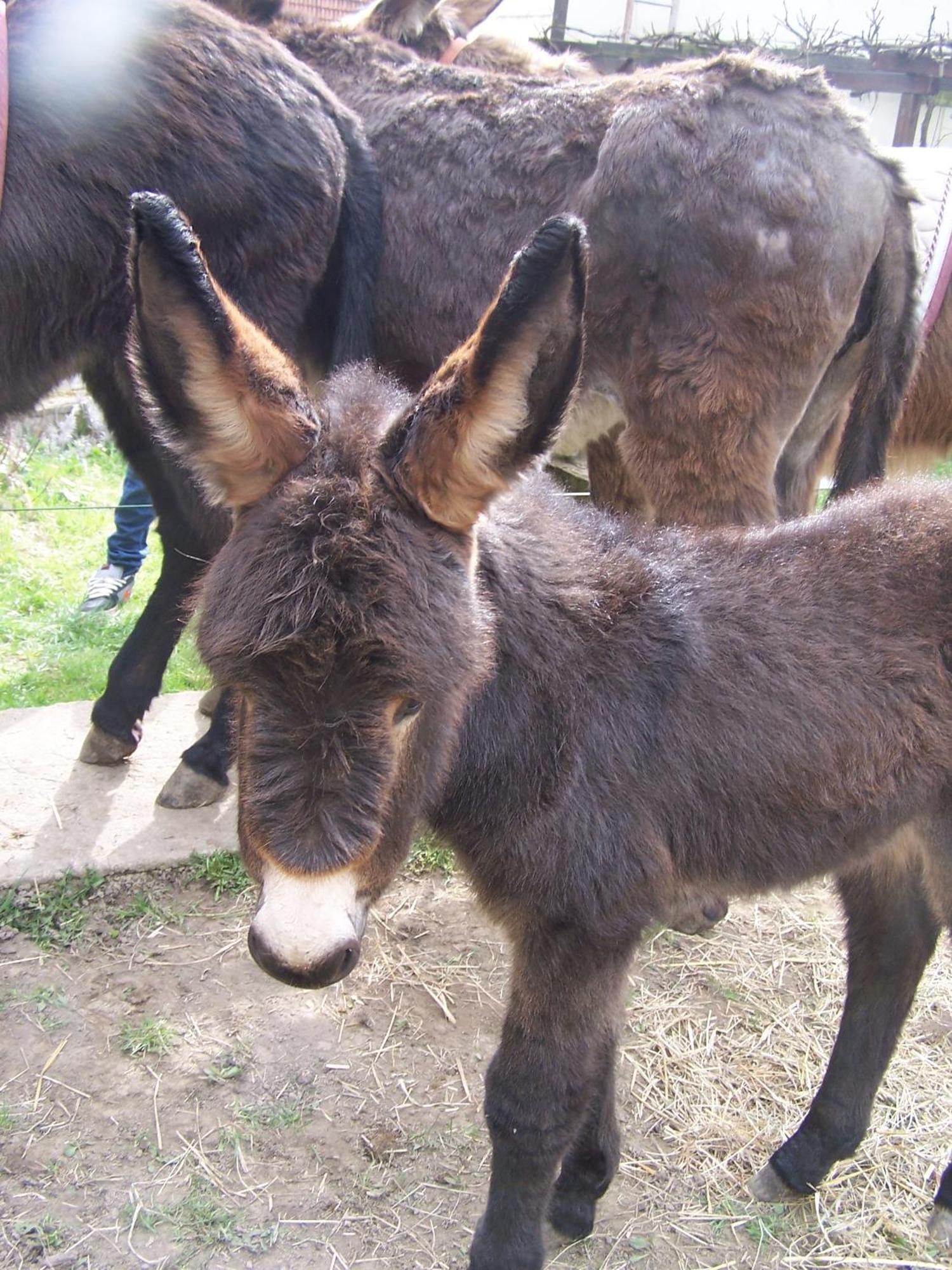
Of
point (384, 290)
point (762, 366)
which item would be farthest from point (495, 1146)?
point (384, 290)

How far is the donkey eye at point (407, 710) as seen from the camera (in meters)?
1.83

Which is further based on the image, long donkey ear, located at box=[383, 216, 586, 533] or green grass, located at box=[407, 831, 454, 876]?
green grass, located at box=[407, 831, 454, 876]

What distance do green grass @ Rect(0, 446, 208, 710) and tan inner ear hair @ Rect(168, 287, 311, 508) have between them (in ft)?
6.46

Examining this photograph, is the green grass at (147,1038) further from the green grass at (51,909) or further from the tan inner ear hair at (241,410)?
the tan inner ear hair at (241,410)

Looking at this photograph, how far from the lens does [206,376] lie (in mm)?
1982

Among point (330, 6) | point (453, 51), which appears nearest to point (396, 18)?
point (453, 51)

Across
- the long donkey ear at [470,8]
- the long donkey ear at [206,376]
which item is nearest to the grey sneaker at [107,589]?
the long donkey ear at [206,376]

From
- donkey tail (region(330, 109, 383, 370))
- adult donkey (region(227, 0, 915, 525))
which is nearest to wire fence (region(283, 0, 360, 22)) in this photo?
donkey tail (region(330, 109, 383, 370))

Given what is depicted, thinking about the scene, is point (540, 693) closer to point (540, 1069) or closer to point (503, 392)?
point (503, 392)

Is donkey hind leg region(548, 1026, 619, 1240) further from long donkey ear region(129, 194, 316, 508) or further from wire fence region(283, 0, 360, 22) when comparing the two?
wire fence region(283, 0, 360, 22)

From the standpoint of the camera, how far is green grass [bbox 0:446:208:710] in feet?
16.4

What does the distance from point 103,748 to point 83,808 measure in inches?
11.5

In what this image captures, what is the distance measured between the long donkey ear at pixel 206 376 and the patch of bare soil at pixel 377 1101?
1.69 m

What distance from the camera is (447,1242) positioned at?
254 centimetres
